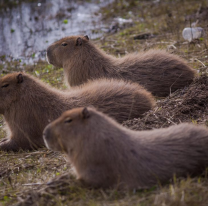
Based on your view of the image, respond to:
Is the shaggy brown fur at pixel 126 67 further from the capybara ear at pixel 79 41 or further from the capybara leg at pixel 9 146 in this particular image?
the capybara leg at pixel 9 146

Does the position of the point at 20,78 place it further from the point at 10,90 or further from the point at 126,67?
the point at 126,67

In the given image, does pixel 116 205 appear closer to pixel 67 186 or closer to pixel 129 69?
pixel 67 186

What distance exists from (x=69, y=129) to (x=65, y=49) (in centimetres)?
300

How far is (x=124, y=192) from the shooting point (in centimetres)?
295

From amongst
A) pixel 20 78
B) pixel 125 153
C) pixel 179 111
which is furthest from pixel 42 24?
pixel 125 153

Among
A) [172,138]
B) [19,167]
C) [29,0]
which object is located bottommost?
[19,167]

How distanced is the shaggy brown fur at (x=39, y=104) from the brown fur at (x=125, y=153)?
50.8 inches

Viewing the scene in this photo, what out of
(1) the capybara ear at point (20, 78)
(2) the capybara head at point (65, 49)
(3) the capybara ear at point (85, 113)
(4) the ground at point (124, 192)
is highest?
(2) the capybara head at point (65, 49)

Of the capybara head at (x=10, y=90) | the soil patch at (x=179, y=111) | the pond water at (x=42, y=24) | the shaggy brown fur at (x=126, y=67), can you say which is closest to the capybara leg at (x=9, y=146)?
the capybara head at (x=10, y=90)

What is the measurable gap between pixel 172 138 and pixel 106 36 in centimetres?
647

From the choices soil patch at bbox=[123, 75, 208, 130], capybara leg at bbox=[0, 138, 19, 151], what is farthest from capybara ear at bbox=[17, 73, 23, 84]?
soil patch at bbox=[123, 75, 208, 130]

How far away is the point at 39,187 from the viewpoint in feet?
10.6

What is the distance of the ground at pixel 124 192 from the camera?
2844 mm

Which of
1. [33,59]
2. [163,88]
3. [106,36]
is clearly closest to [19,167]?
[163,88]
